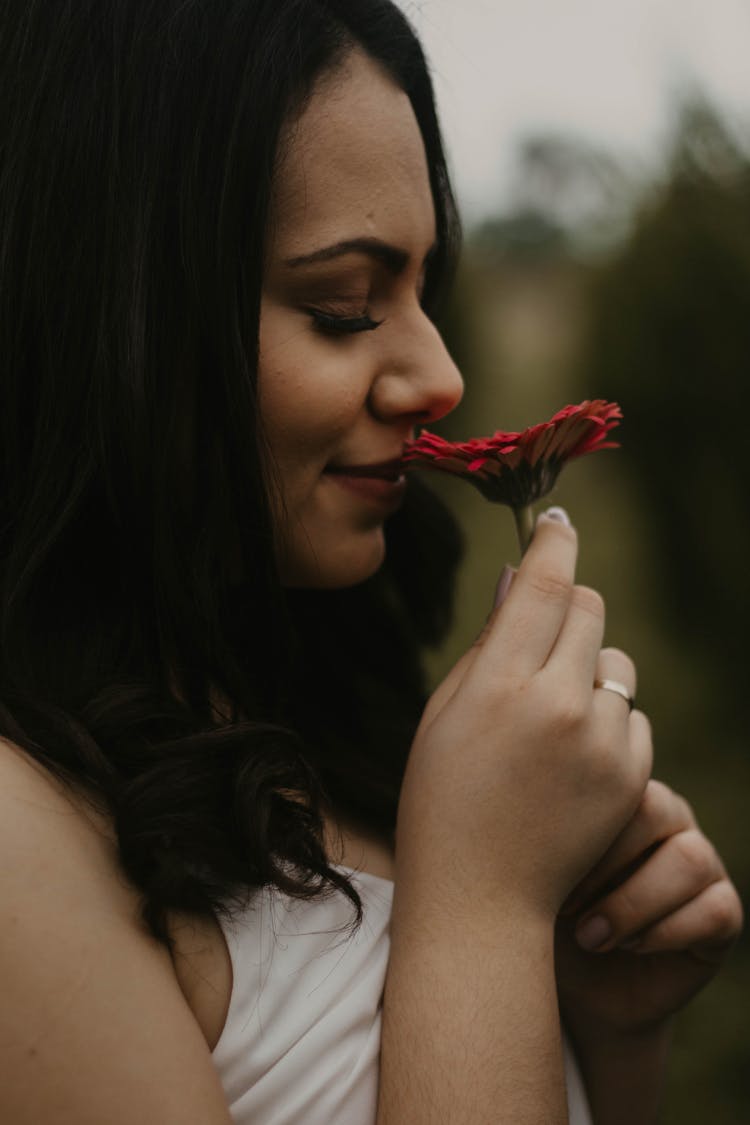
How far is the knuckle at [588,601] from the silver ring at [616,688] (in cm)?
10

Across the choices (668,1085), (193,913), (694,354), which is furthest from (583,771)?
(694,354)

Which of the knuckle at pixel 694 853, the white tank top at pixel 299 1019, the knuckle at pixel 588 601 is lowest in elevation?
the white tank top at pixel 299 1019

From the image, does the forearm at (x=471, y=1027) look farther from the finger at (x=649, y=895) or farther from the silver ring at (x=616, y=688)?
the silver ring at (x=616, y=688)

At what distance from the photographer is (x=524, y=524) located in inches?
64.5

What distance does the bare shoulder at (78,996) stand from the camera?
3.42ft

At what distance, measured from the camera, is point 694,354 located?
→ 16.1 ft

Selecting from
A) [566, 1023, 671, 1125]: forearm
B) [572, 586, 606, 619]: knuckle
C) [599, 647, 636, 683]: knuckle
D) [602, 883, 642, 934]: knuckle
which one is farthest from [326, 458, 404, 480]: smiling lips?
[566, 1023, 671, 1125]: forearm

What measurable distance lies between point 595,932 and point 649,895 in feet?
0.34

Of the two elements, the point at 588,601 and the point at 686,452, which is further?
the point at 686,452

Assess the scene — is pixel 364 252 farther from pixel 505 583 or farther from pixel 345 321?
pixel 505 583

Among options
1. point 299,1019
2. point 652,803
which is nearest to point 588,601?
point 652,803

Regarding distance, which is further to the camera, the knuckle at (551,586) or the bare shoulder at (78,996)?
the knuckle at (551,586)

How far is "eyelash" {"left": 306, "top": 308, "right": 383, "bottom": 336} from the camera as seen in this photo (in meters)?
1.53

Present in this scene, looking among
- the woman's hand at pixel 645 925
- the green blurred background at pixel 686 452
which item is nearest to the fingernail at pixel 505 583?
the woman's hand at pixel 645 925
